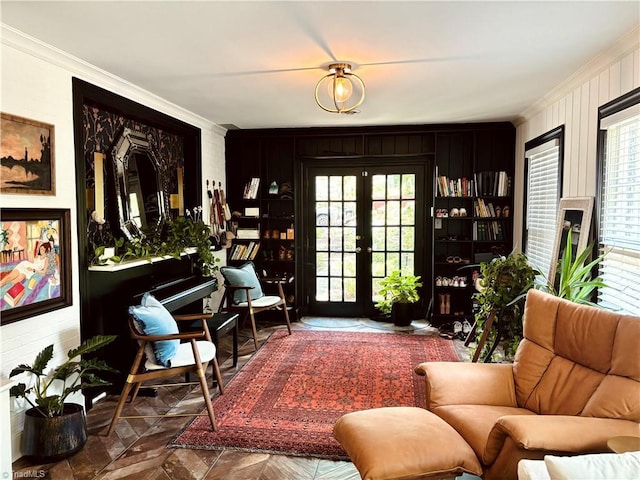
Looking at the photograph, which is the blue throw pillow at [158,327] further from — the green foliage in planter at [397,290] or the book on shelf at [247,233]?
the green foliage in planter at [397,290]

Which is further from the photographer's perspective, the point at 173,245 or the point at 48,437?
the point at 173,245

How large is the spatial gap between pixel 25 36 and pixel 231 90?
1.63 meters

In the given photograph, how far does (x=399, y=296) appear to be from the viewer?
589cm

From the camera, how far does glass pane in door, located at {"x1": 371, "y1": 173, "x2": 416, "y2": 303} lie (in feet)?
20.3

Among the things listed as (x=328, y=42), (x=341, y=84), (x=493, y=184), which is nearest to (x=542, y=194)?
(x=493, y=184)

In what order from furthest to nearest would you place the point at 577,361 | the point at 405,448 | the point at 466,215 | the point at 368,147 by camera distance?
the point at 368,147 < the point at 466,215 < the point at 577,361 < the point at 405,448

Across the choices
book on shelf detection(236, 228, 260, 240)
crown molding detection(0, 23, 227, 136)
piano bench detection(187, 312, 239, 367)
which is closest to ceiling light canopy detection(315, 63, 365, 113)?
crown molding detection(0, 23, 227, 136)

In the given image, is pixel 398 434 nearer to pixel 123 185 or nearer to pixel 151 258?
pixel 151 258

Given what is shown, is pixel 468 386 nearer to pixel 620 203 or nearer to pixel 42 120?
pixel 620 203

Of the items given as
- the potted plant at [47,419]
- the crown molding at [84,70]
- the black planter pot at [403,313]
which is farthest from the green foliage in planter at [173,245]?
the black planter pot at [403,313]

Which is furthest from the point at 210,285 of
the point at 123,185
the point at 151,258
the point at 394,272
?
the point at 394,272

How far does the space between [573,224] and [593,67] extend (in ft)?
3.78

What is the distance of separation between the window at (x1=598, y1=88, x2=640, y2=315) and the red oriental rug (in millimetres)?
1576

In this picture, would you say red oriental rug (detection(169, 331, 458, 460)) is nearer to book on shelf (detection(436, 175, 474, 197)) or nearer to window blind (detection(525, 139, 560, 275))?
window blind (detection(525, 139, 560, 275))
